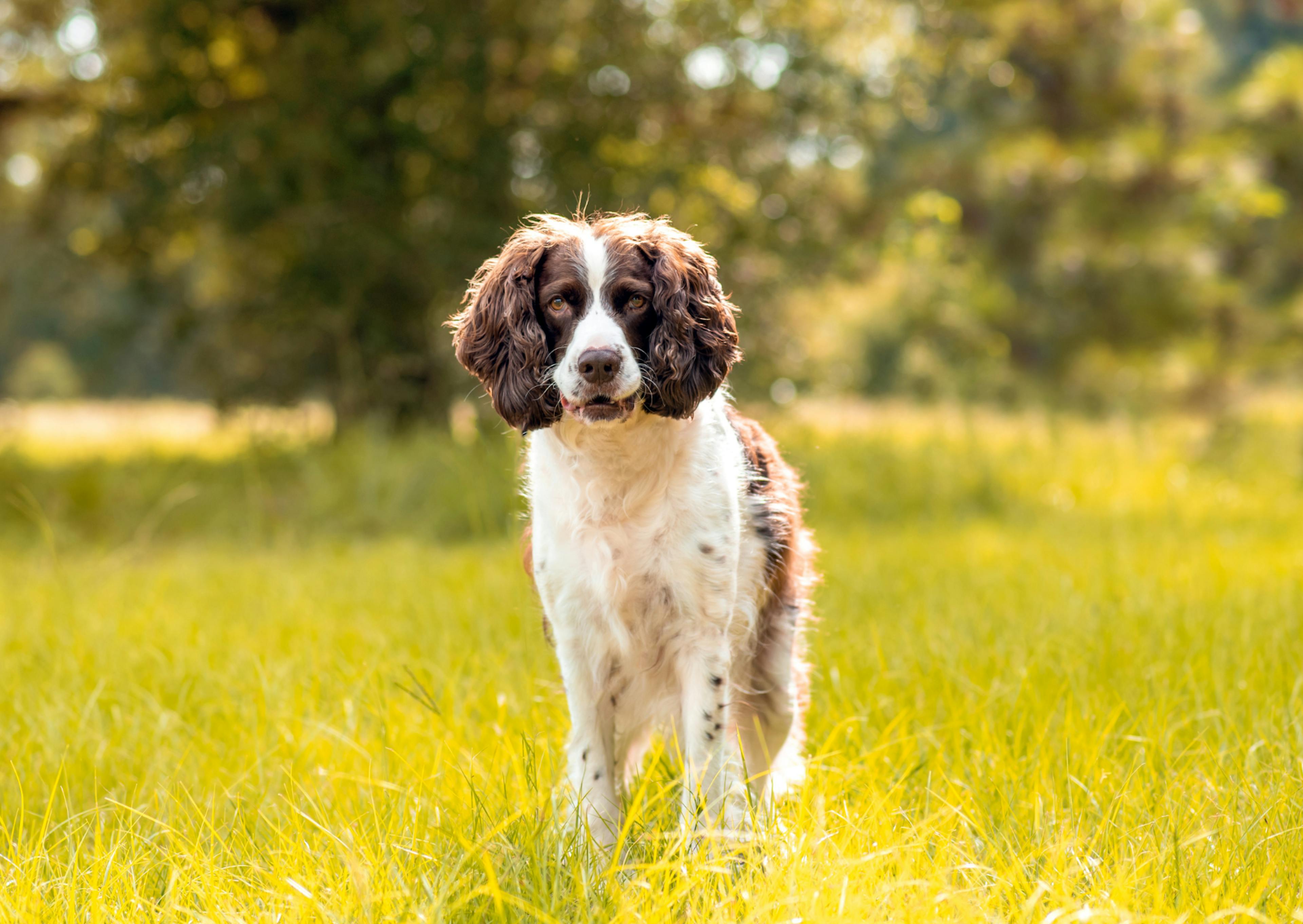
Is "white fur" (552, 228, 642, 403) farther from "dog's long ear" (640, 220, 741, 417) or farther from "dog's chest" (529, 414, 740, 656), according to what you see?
"dog's chest" (529, 414, 740, 656)

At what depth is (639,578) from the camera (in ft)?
8.74

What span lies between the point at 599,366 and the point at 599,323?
0.49 ft

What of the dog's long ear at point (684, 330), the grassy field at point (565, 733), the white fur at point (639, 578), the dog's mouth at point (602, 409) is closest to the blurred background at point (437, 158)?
the grassy field at point (565, 733)

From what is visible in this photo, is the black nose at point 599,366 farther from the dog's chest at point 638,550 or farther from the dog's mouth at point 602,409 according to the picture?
the dog's chest at point 638,550

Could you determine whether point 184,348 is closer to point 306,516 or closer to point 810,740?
point 306,516

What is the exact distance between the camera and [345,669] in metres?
3.87

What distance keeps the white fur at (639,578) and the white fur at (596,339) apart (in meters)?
0.13

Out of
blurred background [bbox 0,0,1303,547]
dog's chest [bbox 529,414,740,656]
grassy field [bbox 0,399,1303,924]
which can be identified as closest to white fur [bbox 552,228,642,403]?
dog's chest [bbox 529,414,740,656]

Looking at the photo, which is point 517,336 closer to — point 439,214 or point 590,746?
point 590,746

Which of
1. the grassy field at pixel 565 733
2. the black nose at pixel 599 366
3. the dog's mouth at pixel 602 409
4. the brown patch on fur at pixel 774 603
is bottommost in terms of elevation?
the grassy field at pixel 565 733

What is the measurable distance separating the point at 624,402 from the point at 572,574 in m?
0.44

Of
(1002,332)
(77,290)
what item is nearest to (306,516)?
(77,290)

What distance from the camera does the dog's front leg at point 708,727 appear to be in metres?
2.61

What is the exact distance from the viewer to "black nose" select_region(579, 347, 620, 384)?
8.20 ft
